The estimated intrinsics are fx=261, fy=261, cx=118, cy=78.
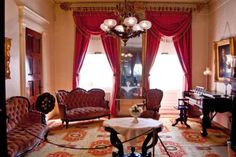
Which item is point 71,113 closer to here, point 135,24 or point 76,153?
point 76,153

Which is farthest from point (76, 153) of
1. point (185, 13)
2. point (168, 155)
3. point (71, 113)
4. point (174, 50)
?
point (185, 13)

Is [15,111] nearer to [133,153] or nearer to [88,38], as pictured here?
[133,153]

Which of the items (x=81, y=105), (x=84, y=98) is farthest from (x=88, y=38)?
(x=81, y=105)

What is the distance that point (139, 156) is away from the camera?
470 cm

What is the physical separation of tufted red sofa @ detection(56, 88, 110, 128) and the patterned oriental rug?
11.6 inches

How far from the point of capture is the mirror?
29.7 feet

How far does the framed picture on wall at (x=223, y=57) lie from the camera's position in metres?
6.88

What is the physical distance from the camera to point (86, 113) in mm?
7473

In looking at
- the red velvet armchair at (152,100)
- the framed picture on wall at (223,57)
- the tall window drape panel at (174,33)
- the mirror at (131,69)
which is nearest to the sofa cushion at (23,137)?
the red velvet armchair at (152,100)

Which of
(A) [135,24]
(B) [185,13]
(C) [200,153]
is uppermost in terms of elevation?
(B) [185,13]

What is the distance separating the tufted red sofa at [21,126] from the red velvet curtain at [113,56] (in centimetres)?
345

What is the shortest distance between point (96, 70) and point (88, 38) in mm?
1143

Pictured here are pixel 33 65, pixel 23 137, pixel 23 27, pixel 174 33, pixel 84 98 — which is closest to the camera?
A: pixel 23 137

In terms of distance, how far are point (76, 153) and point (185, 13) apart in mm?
6197
